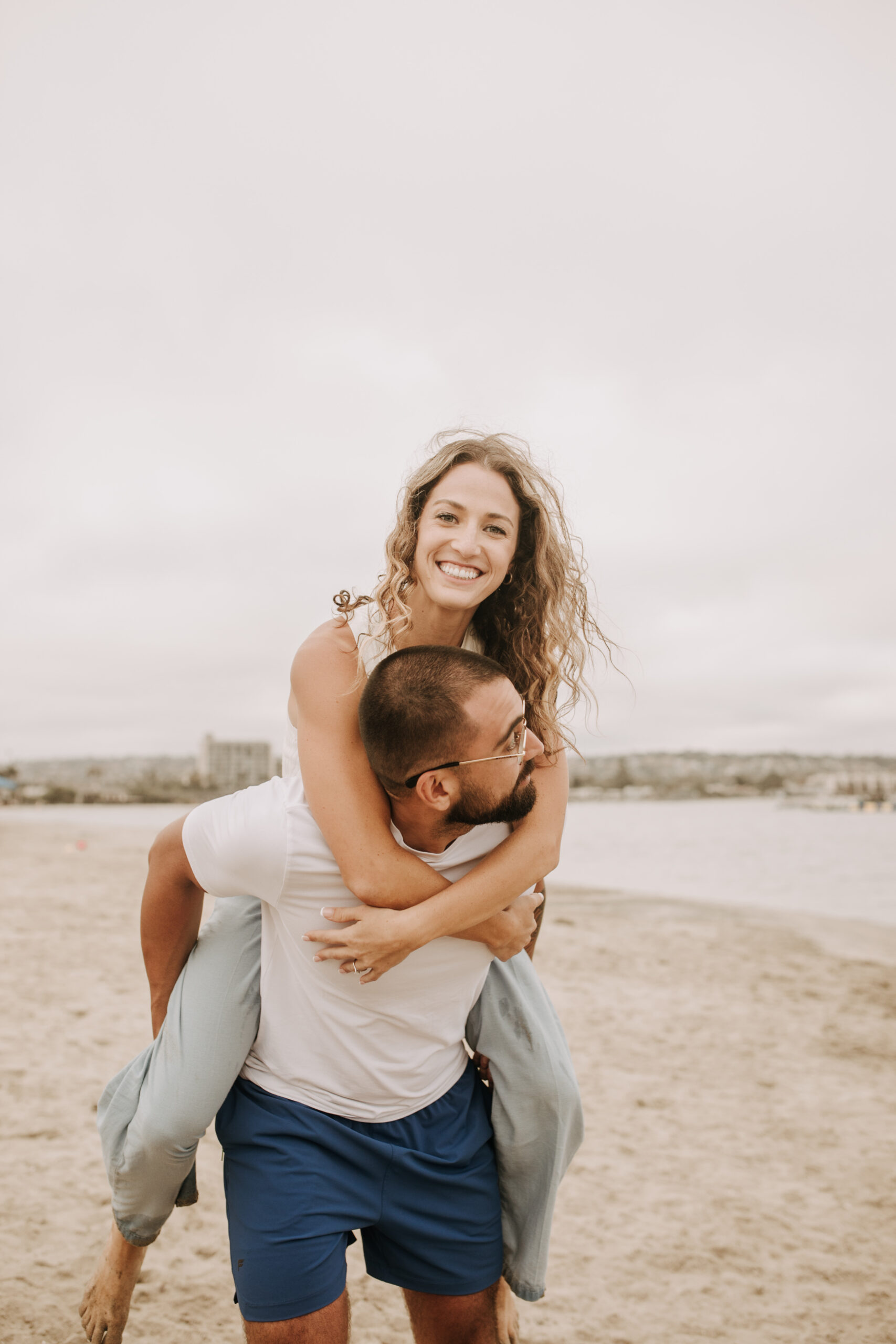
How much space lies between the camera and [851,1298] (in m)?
4.21

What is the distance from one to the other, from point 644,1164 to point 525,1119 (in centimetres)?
374

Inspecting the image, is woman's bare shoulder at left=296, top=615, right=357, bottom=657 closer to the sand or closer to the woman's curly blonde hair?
the woman's curly blonde hair

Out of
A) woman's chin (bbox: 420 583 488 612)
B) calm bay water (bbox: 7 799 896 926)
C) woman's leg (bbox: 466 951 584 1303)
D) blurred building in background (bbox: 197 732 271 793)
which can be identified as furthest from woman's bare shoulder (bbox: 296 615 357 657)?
blurred building in background (bbox: 197 732 271 793)

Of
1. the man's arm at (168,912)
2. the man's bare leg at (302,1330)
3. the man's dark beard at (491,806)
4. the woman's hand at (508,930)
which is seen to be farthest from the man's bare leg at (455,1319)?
the man's dark beard at (491,806)

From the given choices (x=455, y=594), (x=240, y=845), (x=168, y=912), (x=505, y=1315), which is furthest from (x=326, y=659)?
(x=505, y=1315)

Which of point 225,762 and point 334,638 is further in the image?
point 225,762

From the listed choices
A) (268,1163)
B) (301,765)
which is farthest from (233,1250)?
(301,765)

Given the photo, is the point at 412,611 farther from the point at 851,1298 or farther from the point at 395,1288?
the point at 851,1298

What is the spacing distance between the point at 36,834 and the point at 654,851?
82.7 ft

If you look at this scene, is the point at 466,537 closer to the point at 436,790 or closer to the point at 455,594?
the point at 455,594

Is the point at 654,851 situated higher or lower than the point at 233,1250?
lower

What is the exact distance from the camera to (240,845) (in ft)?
7.41

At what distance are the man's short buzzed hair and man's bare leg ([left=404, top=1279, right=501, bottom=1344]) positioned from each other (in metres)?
1.39

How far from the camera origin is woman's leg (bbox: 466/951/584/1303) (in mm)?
2584
